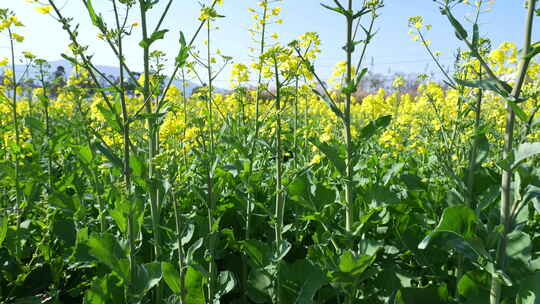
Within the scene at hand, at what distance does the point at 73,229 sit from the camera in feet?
8.95

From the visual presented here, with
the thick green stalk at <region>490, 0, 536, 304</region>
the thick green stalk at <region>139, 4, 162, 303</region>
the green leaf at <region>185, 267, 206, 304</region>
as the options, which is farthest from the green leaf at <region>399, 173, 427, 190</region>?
the thick green stalk at <region>139, 4, 162, 303</region>

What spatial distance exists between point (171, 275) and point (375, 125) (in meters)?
1.26

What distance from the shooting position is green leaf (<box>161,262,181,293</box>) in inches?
77.3

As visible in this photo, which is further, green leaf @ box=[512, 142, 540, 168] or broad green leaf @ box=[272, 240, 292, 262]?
broad green leaf @ box=[272, 240, 292, 262]

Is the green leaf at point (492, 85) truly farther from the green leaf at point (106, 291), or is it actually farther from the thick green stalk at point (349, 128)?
the green leaf at point (106, 291)

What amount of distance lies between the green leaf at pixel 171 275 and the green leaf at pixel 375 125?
3.79 feet

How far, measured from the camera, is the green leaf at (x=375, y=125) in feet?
6.51

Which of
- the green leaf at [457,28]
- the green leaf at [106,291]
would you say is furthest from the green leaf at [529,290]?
the green leaf at [106,291]

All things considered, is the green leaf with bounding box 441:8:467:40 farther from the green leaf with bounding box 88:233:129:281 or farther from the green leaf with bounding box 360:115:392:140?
the green leaf with bounding box 88:233:129:281

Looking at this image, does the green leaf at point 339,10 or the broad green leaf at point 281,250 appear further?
the broad green leaf at point 281,250

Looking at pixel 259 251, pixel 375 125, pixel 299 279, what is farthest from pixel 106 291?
pixel 375 125

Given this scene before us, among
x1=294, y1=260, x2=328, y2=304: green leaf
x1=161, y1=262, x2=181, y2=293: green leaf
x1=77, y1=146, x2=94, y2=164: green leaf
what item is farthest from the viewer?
x1=77, y1=146, x2=94, y2=164: green leaf

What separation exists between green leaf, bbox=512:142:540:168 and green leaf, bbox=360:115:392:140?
0.62m

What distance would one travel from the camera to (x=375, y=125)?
2.00 metres
